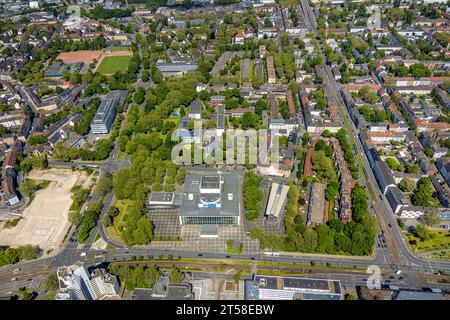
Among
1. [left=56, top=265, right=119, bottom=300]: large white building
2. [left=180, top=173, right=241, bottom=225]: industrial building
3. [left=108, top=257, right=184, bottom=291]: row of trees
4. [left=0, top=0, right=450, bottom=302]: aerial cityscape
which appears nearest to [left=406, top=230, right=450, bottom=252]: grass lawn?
[left=0, top=0, right=450, bottom=302]: aerial cityscape

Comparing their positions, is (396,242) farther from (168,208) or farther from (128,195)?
(128,195)

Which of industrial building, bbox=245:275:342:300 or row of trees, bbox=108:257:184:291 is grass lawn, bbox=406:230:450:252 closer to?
industrial building, bbox=245:275:342:300

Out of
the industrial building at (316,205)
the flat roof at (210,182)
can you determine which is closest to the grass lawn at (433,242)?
the industrial building at (316,205)

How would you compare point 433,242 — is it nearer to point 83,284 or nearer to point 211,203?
point 211,203

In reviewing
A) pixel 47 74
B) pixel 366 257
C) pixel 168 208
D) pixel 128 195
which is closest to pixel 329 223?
pixel 366 257

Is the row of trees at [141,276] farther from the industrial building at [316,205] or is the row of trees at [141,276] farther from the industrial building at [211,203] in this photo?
the industrial building at [316,205]
